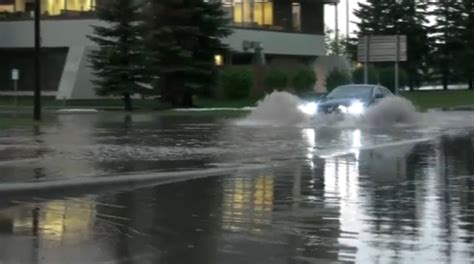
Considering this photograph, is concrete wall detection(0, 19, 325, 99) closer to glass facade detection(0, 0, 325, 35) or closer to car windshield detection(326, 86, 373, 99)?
glass facade detection(0, 0, 325, 35)

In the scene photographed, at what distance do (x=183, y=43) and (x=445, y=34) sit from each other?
43.8 m

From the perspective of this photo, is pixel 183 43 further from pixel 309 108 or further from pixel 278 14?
pixel 278 14

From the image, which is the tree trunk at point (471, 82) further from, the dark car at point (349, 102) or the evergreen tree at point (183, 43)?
the dark car at point (349, 102)

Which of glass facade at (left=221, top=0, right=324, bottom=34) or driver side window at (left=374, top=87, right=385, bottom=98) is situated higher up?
glass facade at (left=221, top=0, right=324, bottom=34)

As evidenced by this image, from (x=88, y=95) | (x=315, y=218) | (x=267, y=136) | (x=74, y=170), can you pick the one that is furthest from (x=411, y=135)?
(x=88, y=95)

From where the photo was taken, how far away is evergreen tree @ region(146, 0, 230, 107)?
46062 mm

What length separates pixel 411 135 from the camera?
25859 mm

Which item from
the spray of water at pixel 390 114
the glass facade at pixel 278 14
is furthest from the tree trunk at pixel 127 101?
the glass facade at pixel 278 14

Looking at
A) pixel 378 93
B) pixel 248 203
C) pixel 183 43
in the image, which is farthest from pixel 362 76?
pixel 248 203

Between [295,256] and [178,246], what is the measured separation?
4.12 feet

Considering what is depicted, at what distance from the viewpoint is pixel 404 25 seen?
3290 inches

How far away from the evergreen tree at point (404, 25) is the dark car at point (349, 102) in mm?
51988

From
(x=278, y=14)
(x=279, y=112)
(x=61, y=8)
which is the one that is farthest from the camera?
(x=278, y=14)

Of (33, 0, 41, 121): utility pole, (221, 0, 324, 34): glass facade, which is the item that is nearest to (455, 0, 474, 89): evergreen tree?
(221, 0, 324, 34): glass facade
